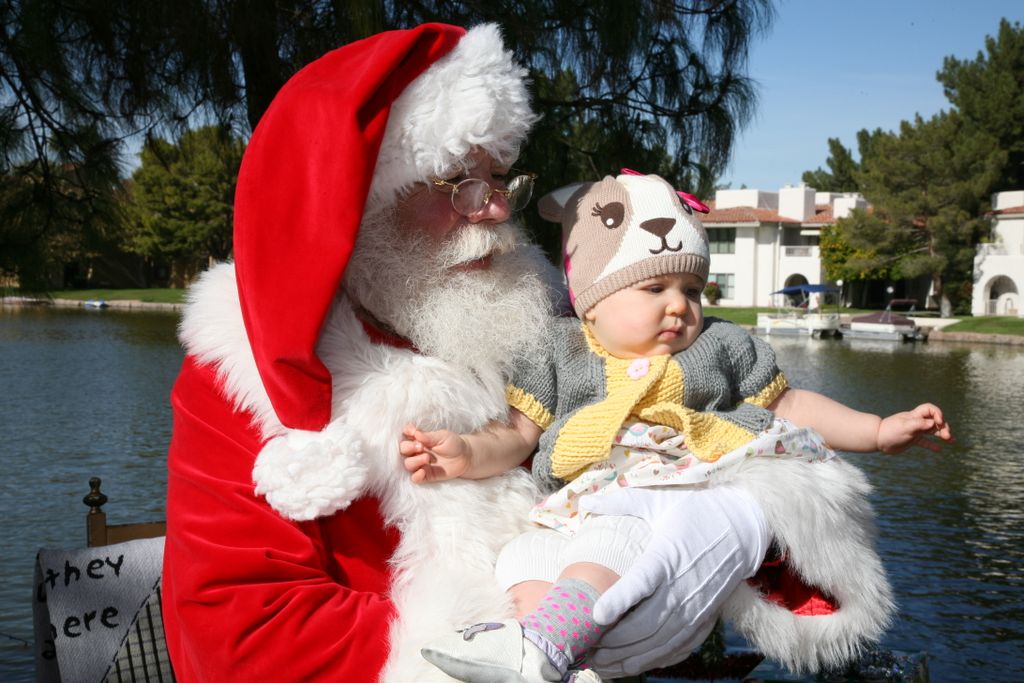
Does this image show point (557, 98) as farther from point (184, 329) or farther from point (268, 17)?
point (184, 329)

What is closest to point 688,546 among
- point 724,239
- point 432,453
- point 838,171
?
point 432,453

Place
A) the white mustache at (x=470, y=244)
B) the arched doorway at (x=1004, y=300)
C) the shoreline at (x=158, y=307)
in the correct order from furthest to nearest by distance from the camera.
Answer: the arched doorway at (x=1004, y=300) → the shoreline at (x=158, y=307) → the white mustache at (x=470, y=244)

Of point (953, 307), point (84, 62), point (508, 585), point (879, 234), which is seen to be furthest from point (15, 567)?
point (953, 307)

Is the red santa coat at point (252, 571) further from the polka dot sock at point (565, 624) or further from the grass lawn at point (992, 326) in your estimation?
the grass lawn at point (992, 326)

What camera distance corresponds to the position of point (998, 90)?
31422mm

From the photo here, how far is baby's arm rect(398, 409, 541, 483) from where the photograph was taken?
69.0 inches

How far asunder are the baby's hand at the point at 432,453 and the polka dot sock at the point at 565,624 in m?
0.31

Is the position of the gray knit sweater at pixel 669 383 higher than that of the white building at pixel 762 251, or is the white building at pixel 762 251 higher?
the white building at pixel 762 251

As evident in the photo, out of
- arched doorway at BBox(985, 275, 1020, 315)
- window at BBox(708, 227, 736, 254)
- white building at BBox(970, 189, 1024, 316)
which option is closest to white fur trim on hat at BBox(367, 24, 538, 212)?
white building at BBox(970, 189, 1024, 316)

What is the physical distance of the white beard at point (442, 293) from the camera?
1841 millimetres

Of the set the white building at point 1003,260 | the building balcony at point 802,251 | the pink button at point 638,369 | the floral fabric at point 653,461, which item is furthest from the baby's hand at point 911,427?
the building balcony at point 802,251

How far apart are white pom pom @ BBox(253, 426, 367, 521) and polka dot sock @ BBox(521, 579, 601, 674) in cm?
37

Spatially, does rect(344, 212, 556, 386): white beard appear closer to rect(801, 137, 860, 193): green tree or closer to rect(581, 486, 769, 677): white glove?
rect(581, 486, 769, 677): white glove

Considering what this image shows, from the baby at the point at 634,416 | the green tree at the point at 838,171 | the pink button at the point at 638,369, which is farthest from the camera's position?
the green tree at the point at 838,171
